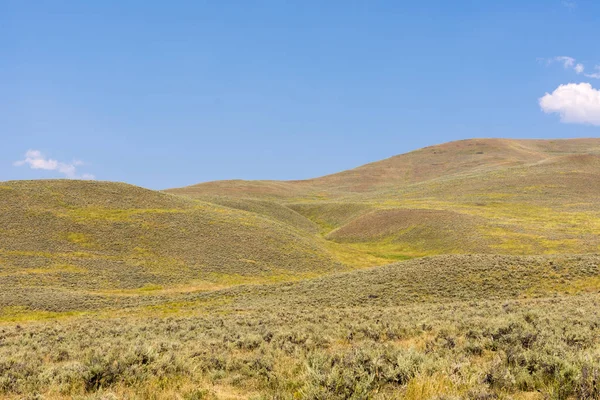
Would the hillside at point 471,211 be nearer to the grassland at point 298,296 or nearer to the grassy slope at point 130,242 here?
the grassland at point 298,296

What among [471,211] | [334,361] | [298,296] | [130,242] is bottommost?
[298,296]

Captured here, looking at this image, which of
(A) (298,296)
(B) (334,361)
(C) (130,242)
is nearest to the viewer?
(B) (334,361)

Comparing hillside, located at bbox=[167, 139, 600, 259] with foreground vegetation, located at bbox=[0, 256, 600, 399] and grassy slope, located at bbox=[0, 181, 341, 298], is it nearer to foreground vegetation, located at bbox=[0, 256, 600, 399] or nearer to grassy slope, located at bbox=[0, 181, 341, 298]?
grassy slope, located at bbox=[0, 181, 341, 298]

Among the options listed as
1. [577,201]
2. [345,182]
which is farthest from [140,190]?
[345,182]

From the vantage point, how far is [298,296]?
35.7 metres

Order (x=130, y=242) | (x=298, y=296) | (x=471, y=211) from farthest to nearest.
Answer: (x=471, y=211), (x=130, y=242), (x=298, y=296)

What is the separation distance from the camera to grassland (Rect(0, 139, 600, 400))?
836 centimetres

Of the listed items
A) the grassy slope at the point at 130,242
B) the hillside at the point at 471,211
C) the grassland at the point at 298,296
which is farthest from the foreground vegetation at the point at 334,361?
the hillside at the point at 471,211

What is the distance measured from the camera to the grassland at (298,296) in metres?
8.36

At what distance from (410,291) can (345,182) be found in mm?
167256

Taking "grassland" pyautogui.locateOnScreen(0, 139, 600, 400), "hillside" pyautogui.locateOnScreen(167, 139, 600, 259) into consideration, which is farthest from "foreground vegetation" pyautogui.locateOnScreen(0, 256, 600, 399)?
"hillside" pyautogui.locateOnScreen(167, 139, 600, 259)

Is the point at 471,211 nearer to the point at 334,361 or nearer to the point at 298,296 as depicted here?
the point at 298,296

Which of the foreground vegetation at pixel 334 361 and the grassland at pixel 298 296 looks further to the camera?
the grassland at pixel 298 296

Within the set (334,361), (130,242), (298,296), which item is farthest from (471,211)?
(334,361)
